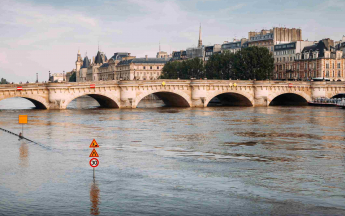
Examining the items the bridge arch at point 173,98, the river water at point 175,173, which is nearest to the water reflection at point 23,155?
the river water at point 175,173

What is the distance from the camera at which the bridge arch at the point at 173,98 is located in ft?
249

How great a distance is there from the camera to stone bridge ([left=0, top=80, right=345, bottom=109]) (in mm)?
68875

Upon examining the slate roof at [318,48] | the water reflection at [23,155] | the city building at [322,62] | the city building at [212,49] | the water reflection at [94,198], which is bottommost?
the water reflection at [94,198]

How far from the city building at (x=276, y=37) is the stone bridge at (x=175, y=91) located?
41.9m

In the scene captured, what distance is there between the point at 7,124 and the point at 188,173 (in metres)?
29.6

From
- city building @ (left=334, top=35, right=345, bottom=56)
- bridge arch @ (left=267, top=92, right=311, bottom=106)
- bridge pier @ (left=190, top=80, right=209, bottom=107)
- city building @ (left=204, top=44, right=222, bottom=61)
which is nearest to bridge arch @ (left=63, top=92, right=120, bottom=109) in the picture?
bridge pier @ (left=190, top=80, right=209, bottom=107)

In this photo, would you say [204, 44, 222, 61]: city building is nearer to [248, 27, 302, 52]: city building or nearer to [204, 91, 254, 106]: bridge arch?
[248, 27, 302, 52]: city building

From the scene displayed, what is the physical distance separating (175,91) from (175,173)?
5476cm

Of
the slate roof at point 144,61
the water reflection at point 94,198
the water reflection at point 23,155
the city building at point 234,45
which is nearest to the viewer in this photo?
the water reflection at point 94,198

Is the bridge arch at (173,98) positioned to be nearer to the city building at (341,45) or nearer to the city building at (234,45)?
the city building at (341,45)

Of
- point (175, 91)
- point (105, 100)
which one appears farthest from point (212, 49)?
point (105, 100)

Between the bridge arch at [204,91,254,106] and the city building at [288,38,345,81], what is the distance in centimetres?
3123

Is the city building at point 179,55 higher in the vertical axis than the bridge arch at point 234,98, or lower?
higher

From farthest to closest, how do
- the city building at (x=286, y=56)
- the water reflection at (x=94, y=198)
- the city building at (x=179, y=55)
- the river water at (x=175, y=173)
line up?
the city building at (x=179, y=55) → the city building at (x=286, y=56) → the river water at (x=175, y=173) → the water reflection at (x=94, y=198)
